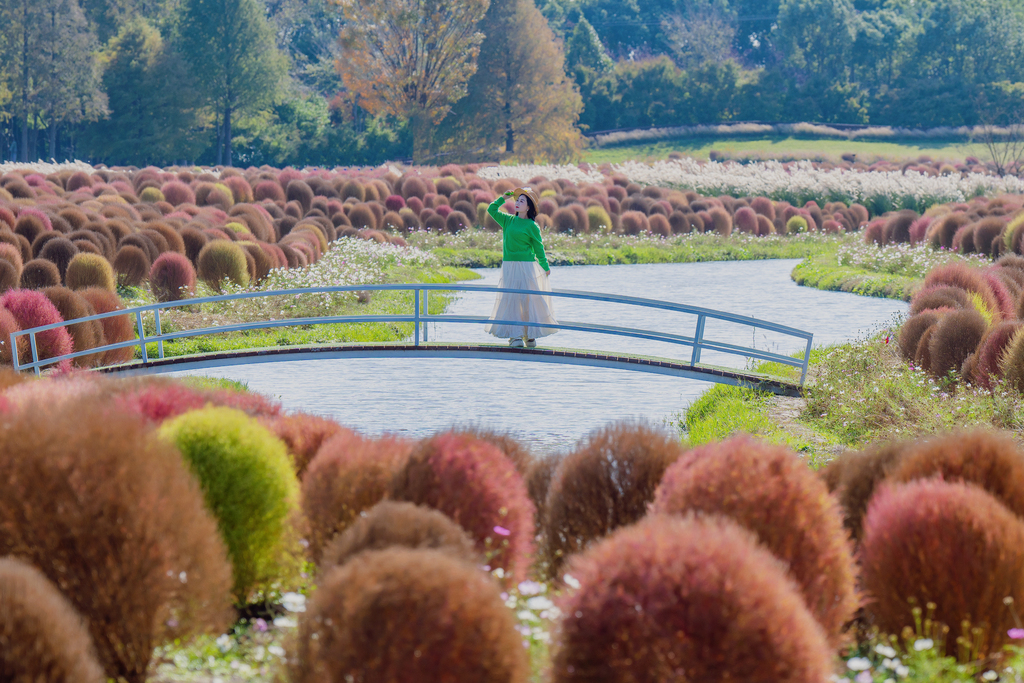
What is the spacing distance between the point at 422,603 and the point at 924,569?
2.28 meters

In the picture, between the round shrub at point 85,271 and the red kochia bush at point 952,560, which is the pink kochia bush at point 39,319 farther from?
the red kochia bush at point 952,560

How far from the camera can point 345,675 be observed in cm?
336

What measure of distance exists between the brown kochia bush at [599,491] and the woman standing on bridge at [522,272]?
619 centimetres

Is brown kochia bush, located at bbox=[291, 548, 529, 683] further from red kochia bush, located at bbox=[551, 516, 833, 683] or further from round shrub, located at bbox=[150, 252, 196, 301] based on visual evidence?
round shrub, located at bbox=[150, 252, 196, 301]

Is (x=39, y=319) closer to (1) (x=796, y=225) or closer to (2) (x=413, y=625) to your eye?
(2) (x=413, y=625)

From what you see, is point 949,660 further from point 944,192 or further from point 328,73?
point 328,73

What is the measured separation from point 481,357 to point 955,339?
5.29 metres

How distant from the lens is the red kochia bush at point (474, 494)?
16.0 ft

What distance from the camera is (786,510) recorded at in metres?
4.38

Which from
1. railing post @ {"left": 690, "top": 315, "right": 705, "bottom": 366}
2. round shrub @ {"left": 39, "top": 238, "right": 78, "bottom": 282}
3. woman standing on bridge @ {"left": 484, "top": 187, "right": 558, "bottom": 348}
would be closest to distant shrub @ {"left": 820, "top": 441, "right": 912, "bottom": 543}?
railing post @ {"left": 690, "top": 315, "right": 705, "bottom": 366}

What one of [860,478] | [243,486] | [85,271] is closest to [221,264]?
[85,271]

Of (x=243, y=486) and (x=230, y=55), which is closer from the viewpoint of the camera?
(x=243, y=486)

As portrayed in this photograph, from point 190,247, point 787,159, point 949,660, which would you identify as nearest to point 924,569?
point 949,660

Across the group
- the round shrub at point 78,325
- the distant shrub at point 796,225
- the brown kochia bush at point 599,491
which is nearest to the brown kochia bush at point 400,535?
the brown kochia bush at point 599,491
